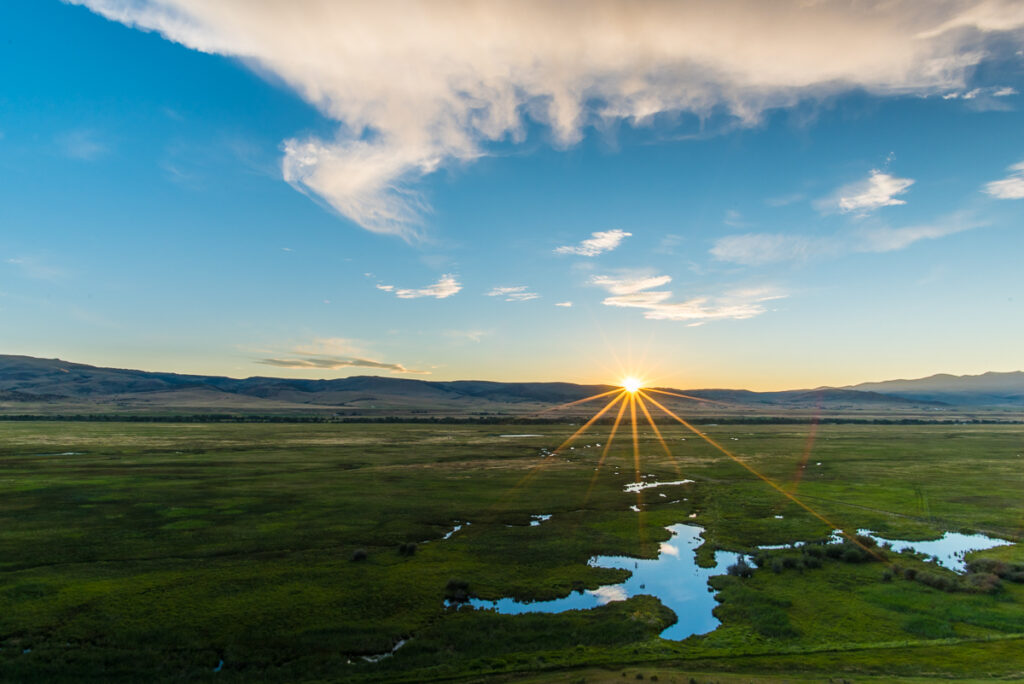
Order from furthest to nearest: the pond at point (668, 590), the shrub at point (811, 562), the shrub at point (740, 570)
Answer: the shrub at point (811, 562)
the shrub at point (740, 570)
the pond at point (668, 590)

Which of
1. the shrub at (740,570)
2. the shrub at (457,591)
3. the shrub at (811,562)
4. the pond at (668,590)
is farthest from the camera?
the shrub at (811,562)

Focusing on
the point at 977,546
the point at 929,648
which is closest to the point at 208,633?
the point at 929,648

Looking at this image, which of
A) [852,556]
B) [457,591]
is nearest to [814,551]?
[852,556]

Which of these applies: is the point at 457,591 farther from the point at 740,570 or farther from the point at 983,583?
the point at 983,583

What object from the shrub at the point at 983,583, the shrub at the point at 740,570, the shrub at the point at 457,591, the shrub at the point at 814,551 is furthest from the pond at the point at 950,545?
the shrub at the point at 457,591

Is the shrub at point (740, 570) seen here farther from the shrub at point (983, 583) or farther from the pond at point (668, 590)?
the shrub at point (983, 583)

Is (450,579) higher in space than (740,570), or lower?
higher

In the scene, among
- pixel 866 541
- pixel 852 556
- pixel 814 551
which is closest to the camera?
pixel 852 556
